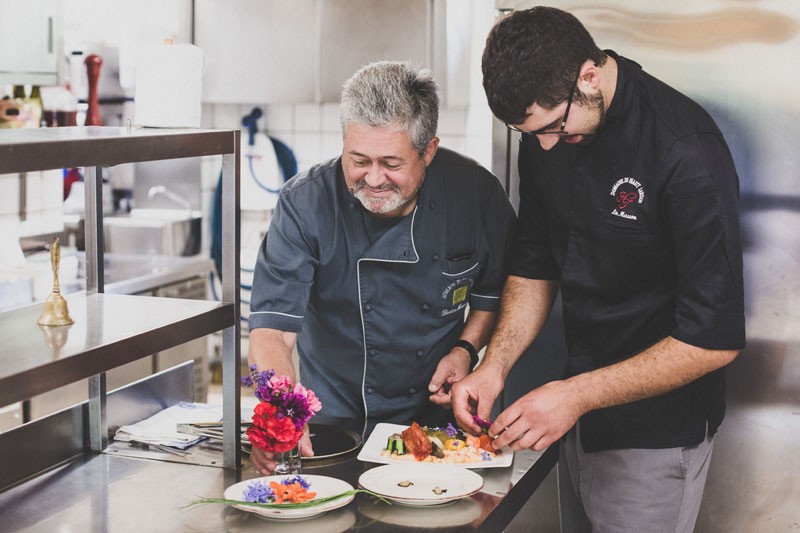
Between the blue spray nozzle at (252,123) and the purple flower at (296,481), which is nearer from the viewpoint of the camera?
the purple flower at (296,481)

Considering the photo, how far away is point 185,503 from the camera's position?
176cm

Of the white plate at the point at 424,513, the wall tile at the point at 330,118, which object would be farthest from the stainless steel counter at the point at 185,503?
the wall tile at the point at 330,118

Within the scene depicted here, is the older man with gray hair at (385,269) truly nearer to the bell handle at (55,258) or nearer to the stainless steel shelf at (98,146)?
the stainless steel shelf at (98,146)

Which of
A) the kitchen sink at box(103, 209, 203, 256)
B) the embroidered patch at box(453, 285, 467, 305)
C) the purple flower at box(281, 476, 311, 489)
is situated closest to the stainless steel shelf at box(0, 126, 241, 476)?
the purple flower at box(281, 476, 311, 489)

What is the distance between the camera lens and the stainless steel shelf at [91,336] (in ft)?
4.89

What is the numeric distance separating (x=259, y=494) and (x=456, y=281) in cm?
81

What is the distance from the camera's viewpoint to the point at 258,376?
5.66 feet

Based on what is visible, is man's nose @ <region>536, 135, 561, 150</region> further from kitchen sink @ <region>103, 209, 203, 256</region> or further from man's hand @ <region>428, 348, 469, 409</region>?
kitchen sink @ <region>103, 209, 203, 256</region>

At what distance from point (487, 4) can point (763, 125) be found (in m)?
2.30

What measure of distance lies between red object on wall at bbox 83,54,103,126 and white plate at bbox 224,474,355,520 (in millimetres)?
3120

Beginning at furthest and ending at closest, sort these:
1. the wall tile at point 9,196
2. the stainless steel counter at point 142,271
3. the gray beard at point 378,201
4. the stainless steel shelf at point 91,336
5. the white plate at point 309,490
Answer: the wall tile at point 9,196 → the stainless steel counter at point 142,271 → the gray beard at point 378,201 → the white plate at point 309,490 → the stainless steel shelf at point 91,336

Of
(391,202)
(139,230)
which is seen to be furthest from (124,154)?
(139,230)

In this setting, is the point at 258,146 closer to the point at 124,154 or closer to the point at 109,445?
the point at 109,445

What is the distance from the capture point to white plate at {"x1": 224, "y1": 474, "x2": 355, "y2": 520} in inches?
64.7
